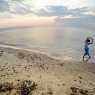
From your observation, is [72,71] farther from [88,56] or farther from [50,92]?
[88,56]

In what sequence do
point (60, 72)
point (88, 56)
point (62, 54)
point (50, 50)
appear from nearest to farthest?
point (60, 72), point (88, 56), point (62, 54), point (50, 50)

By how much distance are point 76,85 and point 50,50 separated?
32.1 ft

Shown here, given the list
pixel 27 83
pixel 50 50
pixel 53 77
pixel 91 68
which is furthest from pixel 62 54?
pixel 27 83

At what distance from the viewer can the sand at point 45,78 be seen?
10125 mm

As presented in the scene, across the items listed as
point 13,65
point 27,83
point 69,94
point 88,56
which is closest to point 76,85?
point 69,94

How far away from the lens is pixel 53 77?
37.2ft

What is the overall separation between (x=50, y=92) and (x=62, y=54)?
8.55m

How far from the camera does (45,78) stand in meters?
11.1

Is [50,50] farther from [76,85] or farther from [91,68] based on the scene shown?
[76,85]

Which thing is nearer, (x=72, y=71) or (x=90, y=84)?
(x=90, y=84)

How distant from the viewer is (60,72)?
12.3 metres

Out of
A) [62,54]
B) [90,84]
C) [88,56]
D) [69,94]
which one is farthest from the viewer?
[62,54]

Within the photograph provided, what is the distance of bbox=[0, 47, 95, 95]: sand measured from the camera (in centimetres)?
1012

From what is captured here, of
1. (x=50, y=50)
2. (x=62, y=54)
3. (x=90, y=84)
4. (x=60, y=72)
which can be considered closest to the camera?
(x=90, y=84)
